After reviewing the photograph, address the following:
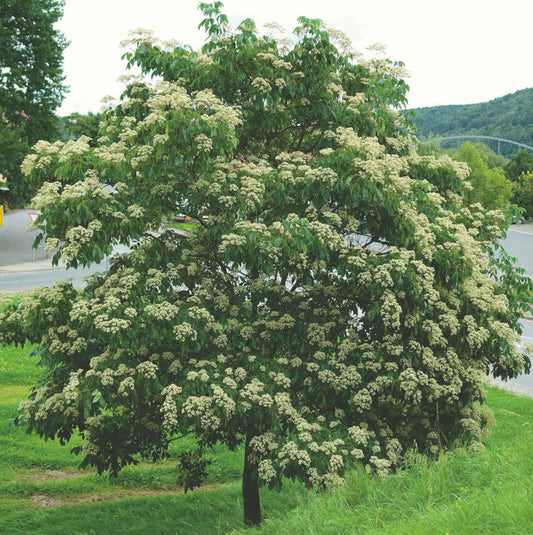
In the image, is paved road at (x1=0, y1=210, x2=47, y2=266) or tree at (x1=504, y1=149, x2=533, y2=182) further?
tree at (x1=504, y1=149, x2=533, y2=182)

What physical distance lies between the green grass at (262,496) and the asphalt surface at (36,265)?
319 cm

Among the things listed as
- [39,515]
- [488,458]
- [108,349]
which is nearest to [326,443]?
[488,458]

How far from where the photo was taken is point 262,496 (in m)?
10.9

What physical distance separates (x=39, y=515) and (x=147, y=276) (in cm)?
515

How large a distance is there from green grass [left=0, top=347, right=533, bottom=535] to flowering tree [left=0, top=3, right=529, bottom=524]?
0.60 m

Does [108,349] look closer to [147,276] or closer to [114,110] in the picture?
[147,276]

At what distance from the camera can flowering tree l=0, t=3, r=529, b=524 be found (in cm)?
648

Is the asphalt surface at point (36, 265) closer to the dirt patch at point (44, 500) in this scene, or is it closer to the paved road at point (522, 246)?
the paved road at point (522, 246)

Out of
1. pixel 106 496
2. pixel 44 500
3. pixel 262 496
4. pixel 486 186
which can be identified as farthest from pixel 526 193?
Answer: pixel 44 500

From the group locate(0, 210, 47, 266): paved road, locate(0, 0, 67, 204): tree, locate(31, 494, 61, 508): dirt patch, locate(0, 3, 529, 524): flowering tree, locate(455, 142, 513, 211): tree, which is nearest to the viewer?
locate(0, 3, 529, 524): flowering tree

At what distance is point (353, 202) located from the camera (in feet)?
23.4

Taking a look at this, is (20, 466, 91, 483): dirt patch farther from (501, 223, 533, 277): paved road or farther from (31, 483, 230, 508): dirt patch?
(501, 223, 533, 277): paved road

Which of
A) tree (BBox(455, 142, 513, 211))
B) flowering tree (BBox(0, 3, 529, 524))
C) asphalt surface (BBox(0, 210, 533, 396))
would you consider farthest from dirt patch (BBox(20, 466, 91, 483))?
tree (BBox(455, 142, 513, 211))

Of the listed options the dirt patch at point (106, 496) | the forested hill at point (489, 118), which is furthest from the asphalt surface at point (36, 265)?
the forested hill at point (489, 118)
